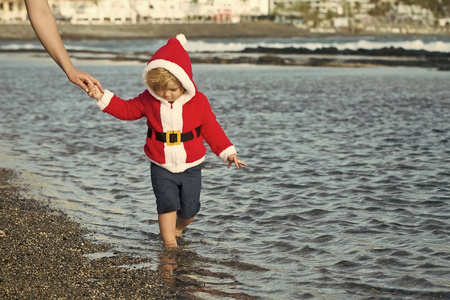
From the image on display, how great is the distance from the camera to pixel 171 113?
4688 mm

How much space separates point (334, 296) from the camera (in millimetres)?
3932

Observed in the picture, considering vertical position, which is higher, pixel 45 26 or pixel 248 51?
pixel 45 26

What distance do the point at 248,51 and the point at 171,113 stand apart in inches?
1663

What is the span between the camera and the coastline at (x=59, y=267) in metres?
3.70

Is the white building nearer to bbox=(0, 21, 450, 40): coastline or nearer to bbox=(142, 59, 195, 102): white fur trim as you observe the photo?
bbox=(0, 21, 450, 40): coastline

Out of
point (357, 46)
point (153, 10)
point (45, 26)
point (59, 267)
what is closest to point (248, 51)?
point (357, 46)

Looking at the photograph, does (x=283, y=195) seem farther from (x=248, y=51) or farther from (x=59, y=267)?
(x=248, y=51)

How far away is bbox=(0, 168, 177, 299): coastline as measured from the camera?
370 cm

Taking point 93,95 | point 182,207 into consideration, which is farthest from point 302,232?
point 93,95

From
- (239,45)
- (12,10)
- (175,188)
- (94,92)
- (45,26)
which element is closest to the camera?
(45,26)

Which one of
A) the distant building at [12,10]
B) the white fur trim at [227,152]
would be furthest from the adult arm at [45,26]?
the distant building at [12,10]

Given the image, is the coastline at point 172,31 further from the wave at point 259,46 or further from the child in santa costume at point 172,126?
the child in santa costume at point 172,126

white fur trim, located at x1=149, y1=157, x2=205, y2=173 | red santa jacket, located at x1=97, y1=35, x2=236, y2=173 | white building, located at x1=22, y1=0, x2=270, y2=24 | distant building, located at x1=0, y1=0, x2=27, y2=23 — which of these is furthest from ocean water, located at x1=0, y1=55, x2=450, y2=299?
distant building, located at x1=0, y1=0, x2=27, y2=23

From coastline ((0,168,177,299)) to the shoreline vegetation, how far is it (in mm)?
24330
